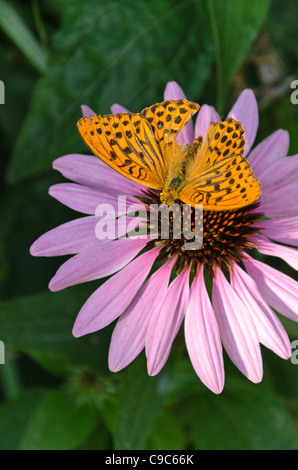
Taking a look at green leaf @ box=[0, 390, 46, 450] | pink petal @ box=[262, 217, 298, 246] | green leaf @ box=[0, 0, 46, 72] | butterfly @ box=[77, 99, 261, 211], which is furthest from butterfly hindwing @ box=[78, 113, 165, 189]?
green leaf @ box=[0, 390, 46, 450]

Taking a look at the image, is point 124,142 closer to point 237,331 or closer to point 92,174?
point 92,174

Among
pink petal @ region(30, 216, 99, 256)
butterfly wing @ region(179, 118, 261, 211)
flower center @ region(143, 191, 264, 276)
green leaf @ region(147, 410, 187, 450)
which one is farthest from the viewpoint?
green leaf @ region(147, 410, 187, 450)

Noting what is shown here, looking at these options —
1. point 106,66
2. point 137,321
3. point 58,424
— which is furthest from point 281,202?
point 58,424

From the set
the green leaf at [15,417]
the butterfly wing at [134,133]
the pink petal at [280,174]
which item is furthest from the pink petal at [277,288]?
the green leaf at [15,417]

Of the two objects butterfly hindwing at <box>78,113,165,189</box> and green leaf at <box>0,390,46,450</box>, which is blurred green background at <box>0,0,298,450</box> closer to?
green leaf at <box>0,390,46,450</box>

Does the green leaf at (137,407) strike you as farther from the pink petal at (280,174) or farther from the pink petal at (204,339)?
the pink petal at (280,174)

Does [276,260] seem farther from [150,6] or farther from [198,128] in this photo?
[150,6]

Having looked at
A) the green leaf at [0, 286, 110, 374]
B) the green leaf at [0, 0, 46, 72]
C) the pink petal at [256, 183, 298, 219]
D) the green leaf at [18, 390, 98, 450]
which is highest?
the green leaf at [0, 0, 46, 72]

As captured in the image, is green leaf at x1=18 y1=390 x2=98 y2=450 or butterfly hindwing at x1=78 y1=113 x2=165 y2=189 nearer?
butterfly hindwing at x1=78 y1=113 x2=165 y2=189
